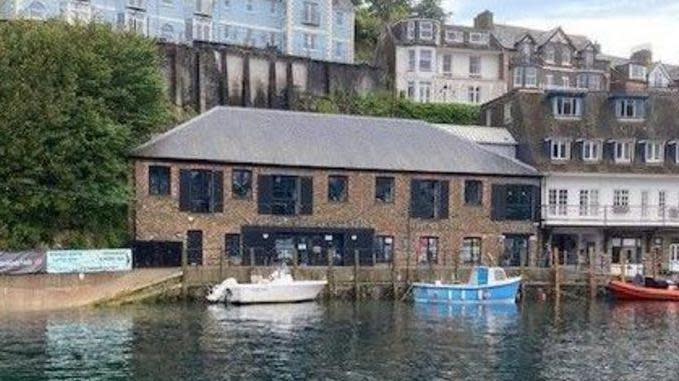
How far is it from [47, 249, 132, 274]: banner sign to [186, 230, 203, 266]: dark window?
545 centimetres

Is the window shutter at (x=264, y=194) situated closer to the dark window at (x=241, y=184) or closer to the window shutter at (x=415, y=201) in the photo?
the dark window at (x=241, y=184)

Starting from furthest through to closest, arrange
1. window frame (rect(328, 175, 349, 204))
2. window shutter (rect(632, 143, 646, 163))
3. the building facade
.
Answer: window shutter (rect(632, 143, 646, 163)) → the building facade → window frame (rect(328, 175, 349, 204))

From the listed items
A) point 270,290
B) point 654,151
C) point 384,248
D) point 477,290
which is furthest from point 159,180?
point 654,151

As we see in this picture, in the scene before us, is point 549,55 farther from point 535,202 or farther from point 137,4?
point 137,4

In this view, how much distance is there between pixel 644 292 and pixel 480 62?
37155 millimetres

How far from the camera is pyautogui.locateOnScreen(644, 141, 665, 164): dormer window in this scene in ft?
212

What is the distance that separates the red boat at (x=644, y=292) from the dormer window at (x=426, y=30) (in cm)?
3541

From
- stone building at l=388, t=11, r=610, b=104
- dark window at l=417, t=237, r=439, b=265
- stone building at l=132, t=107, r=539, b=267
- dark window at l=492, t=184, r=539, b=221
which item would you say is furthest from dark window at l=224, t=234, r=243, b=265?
stone building at l=388, t=11, r=610, b=104

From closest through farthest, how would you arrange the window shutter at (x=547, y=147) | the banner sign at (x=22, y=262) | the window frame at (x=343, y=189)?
the banner sign at (x=22, y=262), the window frame at (x=343, y=189), the window shutter at (x=547, y=147)

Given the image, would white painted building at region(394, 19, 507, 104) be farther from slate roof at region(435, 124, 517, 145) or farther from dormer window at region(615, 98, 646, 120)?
dormer window at region(615, 98, 646, 120)

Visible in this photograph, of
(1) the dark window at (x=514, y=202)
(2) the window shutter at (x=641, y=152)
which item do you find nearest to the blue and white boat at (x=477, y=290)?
(1) the dark window at (x=514, y=202)

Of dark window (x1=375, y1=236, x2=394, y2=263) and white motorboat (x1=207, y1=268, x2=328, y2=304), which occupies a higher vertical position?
dark window (x1=375, y1=236, x2=394, y2=263)

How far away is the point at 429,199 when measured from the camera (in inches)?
2280

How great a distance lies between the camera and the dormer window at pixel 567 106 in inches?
2574
